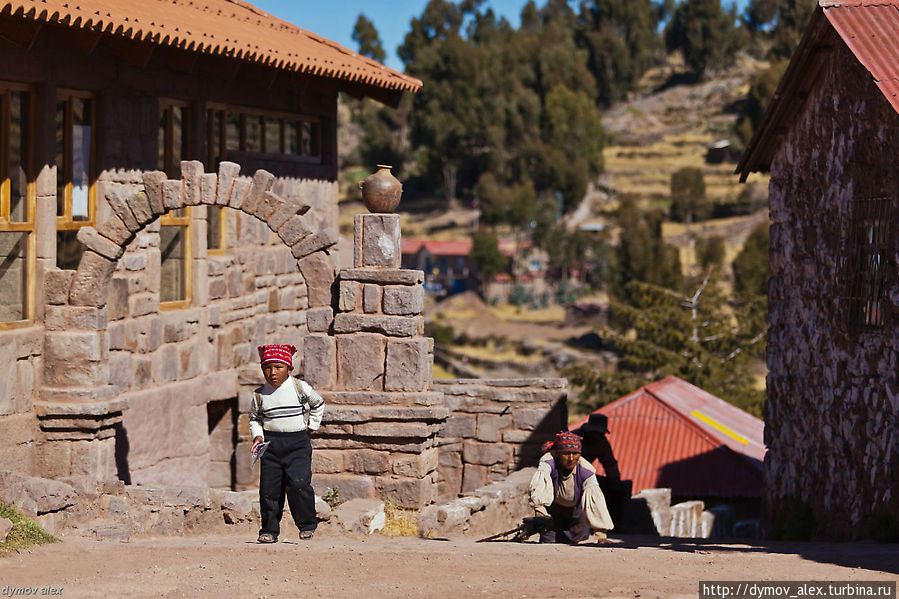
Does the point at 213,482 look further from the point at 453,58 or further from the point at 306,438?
the point at 453,58

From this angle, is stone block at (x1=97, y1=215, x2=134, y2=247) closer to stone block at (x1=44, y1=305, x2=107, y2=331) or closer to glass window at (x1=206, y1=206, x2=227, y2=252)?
stone block at (x1=44, y1=305, x2=107, y2=331)

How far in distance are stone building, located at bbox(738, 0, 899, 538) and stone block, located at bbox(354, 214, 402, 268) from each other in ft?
13.0

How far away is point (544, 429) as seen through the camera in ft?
39.5

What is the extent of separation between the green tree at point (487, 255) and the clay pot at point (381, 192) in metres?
49.3

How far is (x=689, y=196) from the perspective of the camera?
70062mm

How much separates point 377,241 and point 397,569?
3.70m

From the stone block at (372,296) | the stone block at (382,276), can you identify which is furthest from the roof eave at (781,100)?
the stone block at (372,296)

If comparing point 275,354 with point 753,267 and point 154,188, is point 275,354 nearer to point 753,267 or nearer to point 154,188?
point 154,188

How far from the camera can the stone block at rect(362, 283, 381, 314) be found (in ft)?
32.4

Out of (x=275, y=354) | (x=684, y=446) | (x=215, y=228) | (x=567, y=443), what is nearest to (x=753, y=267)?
(x=684, y=446)

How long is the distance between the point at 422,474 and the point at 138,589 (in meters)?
3.92

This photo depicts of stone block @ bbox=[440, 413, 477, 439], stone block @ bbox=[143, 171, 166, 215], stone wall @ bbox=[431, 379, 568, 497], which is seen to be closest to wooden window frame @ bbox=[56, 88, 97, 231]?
stone block @ bbox=[143, 171, 166, 215]

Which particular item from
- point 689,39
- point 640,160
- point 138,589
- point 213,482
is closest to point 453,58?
point 640,160

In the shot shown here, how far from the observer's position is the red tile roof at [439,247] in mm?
63938
